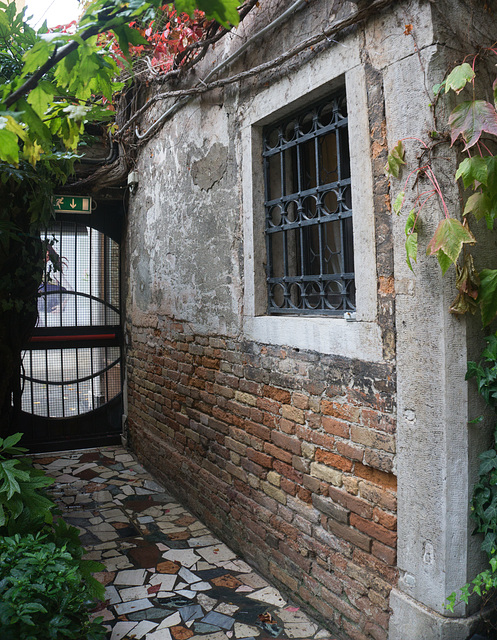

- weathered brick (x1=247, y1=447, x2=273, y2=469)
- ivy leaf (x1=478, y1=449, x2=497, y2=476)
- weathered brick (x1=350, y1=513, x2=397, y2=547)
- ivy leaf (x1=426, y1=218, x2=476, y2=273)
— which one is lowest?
weathered brick (x1=350, y1=513, x2=397, y2=547)

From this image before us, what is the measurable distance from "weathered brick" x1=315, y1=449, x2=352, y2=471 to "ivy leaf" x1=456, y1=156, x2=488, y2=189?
4.77 ft

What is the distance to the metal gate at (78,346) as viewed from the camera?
21.3 ft

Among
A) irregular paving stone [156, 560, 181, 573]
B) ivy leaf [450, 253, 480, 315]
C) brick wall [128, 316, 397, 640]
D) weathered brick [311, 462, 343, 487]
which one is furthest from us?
irregular paving stone [156, 560, 181, 573]

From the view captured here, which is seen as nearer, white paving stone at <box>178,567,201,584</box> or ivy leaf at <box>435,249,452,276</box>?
ivy leaf at <box>435,249,452,276</box>

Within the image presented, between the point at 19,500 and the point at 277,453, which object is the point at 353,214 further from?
the point at 19,500

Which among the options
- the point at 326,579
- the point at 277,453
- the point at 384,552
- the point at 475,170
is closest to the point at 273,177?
the point at 475,170

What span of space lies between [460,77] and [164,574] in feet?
10.9

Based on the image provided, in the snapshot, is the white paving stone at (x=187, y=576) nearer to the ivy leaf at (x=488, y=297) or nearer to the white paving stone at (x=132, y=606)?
the white paving stone at (x=132, y=606)

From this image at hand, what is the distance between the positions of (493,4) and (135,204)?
14.6 feet

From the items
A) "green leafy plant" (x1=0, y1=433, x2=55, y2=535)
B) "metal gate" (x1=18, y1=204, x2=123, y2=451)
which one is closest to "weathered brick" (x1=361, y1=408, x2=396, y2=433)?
"green leafy plant" (x1=0, y1=433, x2=55, y2=535)

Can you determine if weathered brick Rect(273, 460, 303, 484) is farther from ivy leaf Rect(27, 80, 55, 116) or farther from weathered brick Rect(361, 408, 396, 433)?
ivy leaf Rect(27, 80, 55, 116)

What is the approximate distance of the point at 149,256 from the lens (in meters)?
5.56

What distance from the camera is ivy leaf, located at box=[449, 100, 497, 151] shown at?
6.30ft

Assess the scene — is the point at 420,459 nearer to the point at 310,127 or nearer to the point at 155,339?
the point at 310,127
